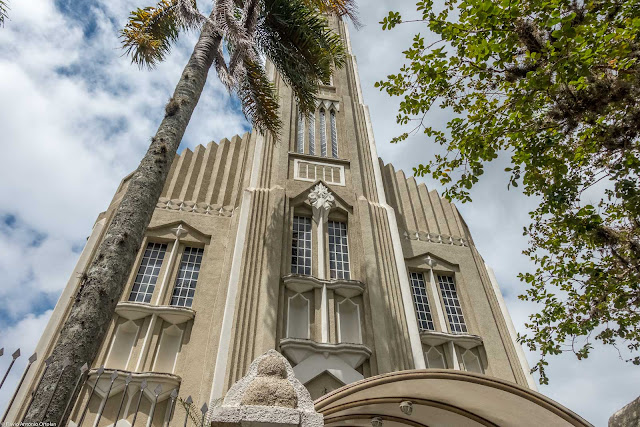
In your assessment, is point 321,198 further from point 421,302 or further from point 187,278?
point 187,278

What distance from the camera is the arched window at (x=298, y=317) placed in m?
10.2

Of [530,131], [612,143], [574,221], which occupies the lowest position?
[574,221]

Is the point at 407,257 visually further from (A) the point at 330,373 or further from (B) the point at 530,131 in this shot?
(B) the point at 530,131

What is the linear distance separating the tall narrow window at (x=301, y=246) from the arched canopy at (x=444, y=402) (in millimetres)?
4329

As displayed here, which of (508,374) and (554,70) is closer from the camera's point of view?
(554,70)

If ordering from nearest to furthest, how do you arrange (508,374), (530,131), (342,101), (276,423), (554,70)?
(276,423) < (554,70) < (530,131) < (508,374) < (342,101)

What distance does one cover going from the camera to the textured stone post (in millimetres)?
3203

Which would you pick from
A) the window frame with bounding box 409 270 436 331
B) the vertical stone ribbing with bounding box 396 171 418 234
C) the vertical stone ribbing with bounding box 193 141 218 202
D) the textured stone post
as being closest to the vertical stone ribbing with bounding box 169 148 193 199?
the vertical stone ribbing with bounding box 193 141 218 202

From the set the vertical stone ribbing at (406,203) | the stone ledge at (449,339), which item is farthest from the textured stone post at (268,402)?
the vertical stone ribbing at (406,203)

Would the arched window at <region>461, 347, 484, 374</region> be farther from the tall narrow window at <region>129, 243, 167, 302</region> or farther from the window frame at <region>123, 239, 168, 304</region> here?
the tall narrow window at <region>129, 243, 167, 302</region>

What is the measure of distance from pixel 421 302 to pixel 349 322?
3.07m

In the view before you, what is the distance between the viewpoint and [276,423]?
126 inches

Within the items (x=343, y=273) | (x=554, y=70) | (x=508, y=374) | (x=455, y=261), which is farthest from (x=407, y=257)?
(x=554, y=70)

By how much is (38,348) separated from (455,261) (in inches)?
475
